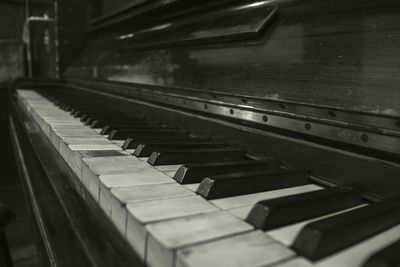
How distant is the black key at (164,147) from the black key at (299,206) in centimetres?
46

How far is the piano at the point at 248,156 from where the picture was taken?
0.50 metres

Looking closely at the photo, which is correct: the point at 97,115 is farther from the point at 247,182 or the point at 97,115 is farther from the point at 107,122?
the point at 247,182

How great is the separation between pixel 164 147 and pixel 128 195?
38cm

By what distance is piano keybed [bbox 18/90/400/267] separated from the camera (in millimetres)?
448

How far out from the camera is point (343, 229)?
1.64 feet

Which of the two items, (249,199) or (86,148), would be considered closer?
(249,199)

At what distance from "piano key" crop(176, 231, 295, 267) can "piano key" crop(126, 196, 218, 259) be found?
0.10 meters

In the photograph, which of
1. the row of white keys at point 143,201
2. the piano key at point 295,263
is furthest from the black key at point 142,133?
the piano key at point 295,263

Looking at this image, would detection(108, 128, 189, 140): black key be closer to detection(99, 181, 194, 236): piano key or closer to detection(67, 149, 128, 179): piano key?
detection(67, 149, 128, 179): piano key

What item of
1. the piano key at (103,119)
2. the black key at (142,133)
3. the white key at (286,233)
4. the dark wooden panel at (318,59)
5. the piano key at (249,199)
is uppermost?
the dark wooden panel at (318,59)

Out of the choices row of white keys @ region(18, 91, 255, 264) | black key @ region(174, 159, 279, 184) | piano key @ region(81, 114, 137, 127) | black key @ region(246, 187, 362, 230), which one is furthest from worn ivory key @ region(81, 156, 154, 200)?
piano key @ region(81, 114, 137, 127)

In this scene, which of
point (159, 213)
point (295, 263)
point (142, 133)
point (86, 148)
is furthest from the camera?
point (142, 133)

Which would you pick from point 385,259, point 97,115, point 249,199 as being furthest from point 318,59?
point 97,115

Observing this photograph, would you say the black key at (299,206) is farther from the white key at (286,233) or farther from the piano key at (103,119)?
the piano key at (103,119)
